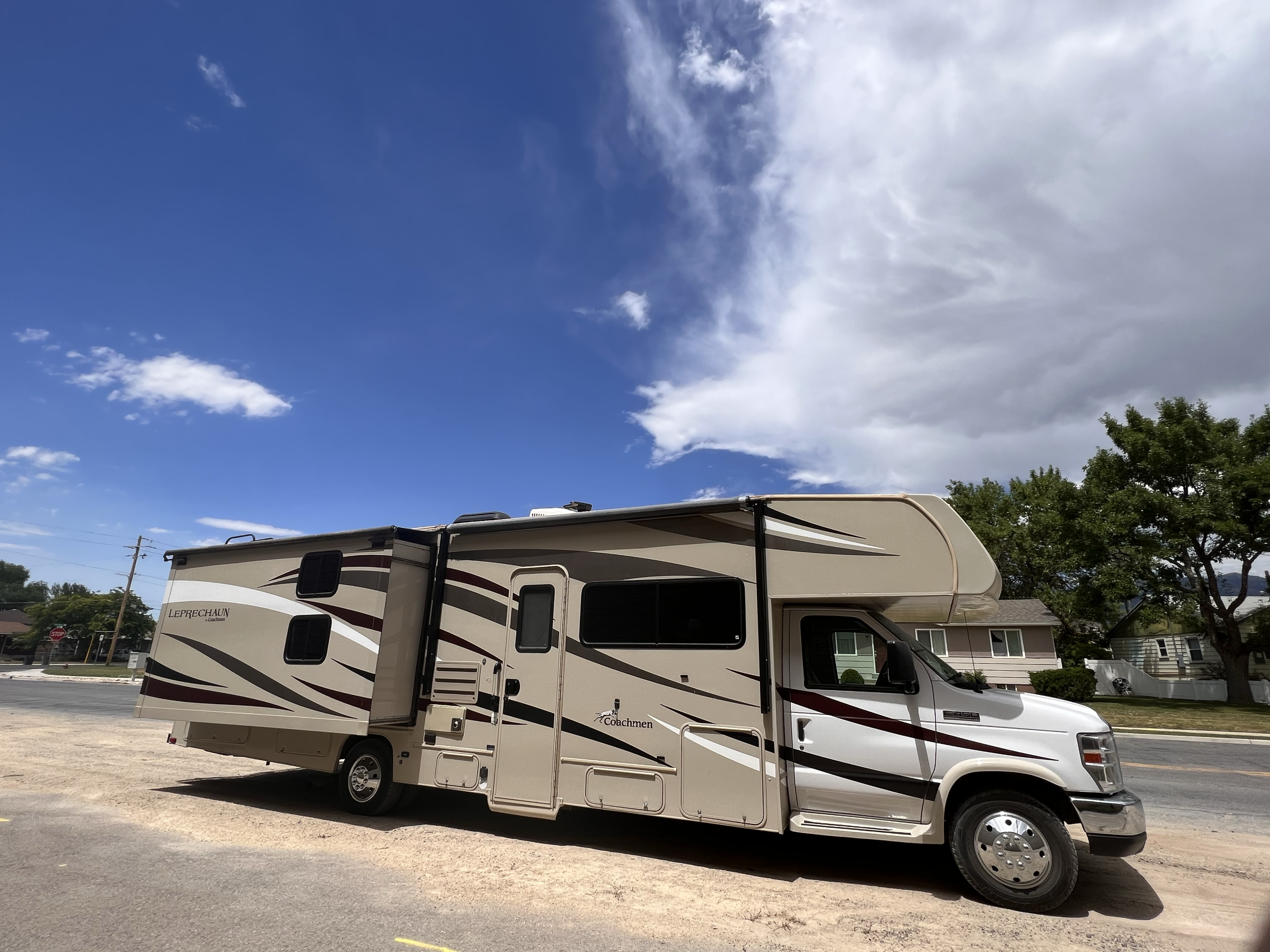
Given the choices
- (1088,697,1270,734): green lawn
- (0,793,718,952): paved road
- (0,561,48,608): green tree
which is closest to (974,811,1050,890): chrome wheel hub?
(0,793,718,952): paved road

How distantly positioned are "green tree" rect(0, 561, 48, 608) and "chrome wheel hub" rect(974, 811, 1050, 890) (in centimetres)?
17363

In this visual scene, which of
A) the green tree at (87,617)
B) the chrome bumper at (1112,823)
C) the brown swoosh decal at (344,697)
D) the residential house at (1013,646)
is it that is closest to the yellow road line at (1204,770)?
the chrome bumper at (1112,823)

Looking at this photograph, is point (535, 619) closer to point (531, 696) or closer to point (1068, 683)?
point (531, 696)

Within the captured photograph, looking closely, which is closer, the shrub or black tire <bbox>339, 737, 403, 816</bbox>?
black tire <bbox>339, 737, 403, 816</bbox>

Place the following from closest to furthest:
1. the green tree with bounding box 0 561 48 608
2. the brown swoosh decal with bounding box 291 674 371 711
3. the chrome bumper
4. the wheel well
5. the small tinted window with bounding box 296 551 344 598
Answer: the chrome bumper → the wheel well → the brown swoosh decal with bounding box 291 674 371 711 → the small tinted window with bounding box 296 551 344 598 → the green tree with bounding box 0 561 48 608

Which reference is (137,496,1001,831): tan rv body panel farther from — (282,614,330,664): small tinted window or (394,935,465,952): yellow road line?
(394,935,465,952): yellow road line

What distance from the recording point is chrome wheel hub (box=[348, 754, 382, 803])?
25.2 ft

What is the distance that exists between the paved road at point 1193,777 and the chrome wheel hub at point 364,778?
Answer: 9.14m

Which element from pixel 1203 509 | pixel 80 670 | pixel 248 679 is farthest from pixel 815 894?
pixel 80 670

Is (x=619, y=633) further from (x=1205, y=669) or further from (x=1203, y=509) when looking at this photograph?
(x=1205, y=669)

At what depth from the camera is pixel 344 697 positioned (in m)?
7.43

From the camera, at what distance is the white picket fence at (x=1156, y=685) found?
92.1 ft

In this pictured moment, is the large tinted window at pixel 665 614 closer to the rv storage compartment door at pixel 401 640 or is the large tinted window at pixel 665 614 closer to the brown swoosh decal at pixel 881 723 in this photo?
the brown swoosh decal at pixel 881 723

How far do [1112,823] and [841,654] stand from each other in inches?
87.6
